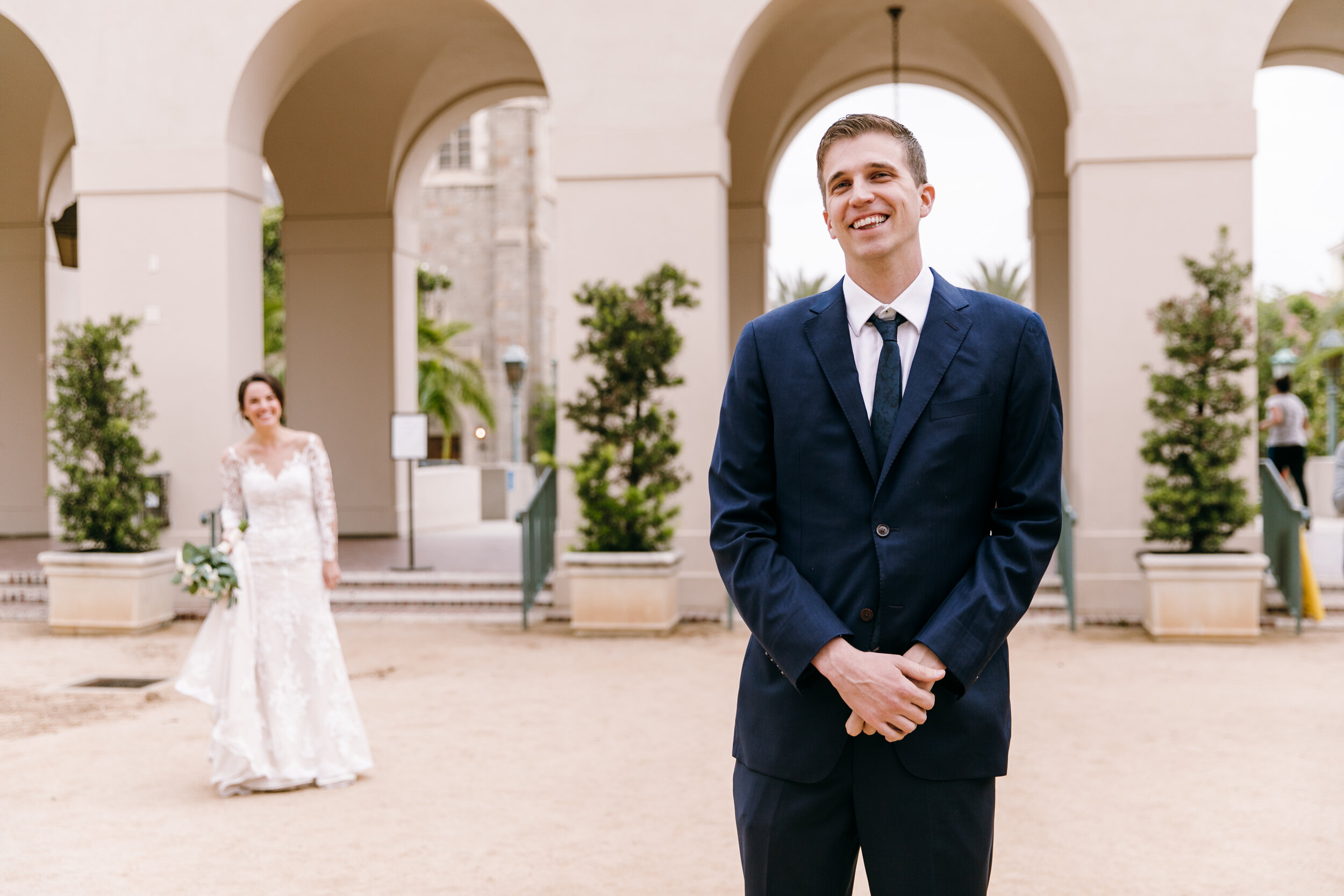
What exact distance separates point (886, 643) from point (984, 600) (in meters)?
0.18

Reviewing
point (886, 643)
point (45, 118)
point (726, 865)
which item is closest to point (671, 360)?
point (726, 865)

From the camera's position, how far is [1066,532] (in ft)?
31.8

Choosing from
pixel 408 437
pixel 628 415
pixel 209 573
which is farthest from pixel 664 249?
pixel 209 573

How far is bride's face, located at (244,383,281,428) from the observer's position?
5504mm

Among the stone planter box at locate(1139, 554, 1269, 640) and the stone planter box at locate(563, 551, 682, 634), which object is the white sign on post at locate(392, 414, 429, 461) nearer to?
the stone planter box at locate(563, 551, 682, 634)

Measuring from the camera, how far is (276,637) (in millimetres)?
5477

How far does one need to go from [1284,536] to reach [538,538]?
6.15 meters

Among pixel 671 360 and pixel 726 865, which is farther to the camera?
pixel 671 360

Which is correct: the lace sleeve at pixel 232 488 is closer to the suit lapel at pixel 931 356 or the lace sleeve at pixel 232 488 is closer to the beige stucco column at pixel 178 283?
the suit lapel at pixel 931 356

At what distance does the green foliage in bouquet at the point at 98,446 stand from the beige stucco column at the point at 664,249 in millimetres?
3595

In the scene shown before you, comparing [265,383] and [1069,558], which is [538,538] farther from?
[265,383]

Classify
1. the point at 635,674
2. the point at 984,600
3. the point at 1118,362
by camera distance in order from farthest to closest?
1. the point at 1118,362
2. the point at 635,674
3. the point at 984,600

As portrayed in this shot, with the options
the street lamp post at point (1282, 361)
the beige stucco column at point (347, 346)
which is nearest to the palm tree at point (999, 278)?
the street lamp post at point (1282, 361)

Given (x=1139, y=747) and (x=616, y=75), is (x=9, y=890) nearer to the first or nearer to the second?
(x=1139, y=747)
